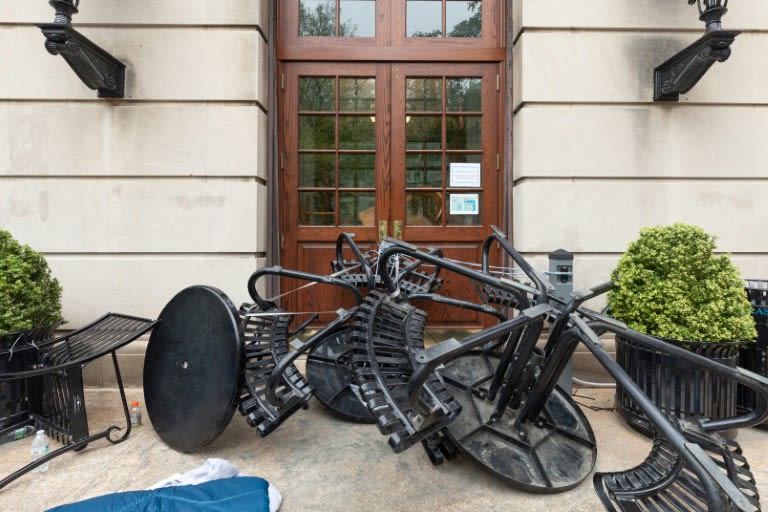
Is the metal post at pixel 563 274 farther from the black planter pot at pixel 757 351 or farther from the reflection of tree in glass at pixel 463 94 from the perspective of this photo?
the reflection of tree in glass at pixel 463 94

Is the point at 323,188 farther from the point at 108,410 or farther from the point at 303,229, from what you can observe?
the point at 108,410

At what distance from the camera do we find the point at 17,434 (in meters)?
2.92

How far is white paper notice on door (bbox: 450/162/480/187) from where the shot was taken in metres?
4.45

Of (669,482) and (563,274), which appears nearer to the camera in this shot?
(669,482)

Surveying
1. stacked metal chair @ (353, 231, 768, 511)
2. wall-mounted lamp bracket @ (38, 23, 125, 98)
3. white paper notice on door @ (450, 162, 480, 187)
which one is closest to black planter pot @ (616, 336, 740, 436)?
stacked metal chair @ (353, 231, 768, 511)

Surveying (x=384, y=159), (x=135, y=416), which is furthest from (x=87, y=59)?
(x=135, y=416)

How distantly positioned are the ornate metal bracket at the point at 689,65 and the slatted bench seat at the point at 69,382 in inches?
196

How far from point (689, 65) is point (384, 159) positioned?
2.91 m

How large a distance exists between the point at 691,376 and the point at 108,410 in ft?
14.8

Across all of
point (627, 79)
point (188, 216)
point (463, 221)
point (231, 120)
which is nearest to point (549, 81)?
point (627, 79)

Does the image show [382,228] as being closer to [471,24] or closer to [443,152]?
[443,152]

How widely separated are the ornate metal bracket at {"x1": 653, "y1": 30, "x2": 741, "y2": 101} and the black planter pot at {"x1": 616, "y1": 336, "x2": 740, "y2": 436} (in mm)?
2392

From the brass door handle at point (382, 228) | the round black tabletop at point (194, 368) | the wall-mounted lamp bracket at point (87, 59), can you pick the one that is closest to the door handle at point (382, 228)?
the brass door handle at point (382, 228)

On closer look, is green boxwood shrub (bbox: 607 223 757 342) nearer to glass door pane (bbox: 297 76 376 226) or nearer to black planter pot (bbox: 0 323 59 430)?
glass door pane (bbox: 297 76 376 226)
